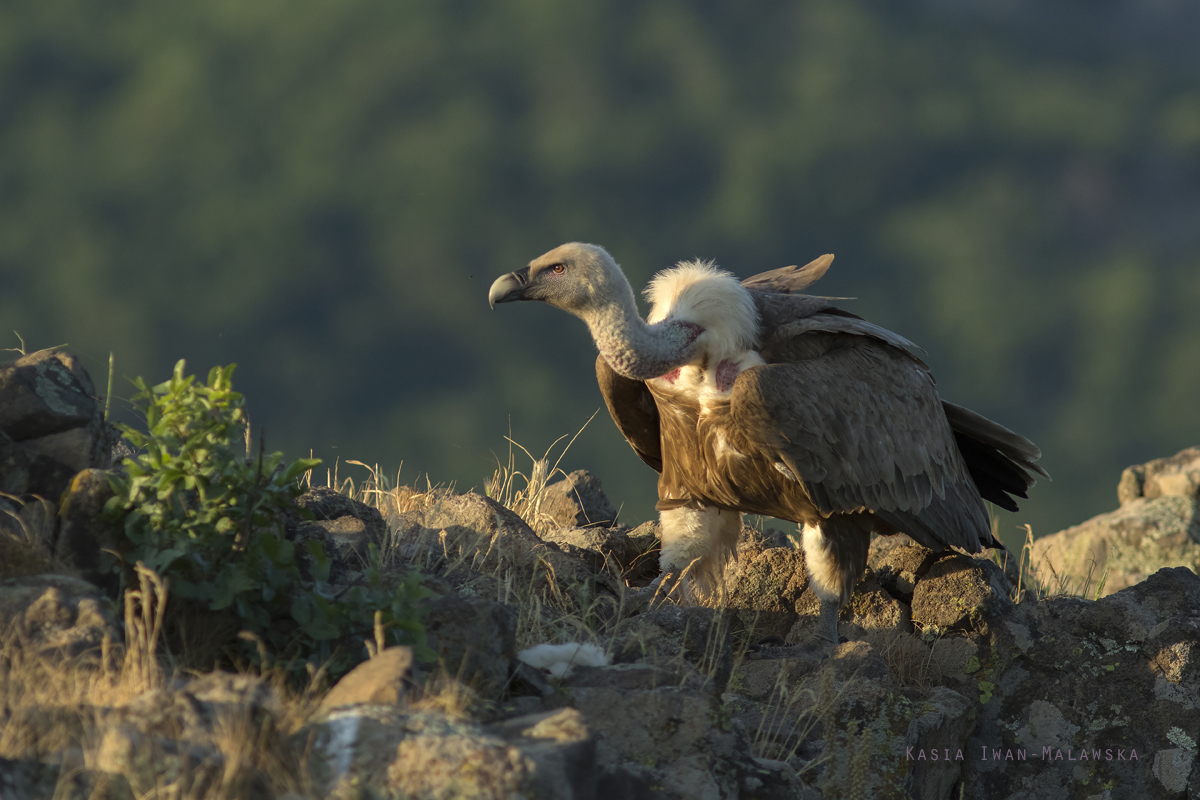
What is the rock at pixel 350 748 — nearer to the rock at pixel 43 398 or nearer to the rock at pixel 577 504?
the rock at pixel 43 398

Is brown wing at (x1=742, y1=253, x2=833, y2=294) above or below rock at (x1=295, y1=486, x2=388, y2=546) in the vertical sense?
above

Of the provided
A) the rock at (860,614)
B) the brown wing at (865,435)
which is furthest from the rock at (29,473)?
the rock at (860,614)

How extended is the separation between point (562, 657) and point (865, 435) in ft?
8.71

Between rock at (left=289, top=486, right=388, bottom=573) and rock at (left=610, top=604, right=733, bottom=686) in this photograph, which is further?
rock at (left=610, top=604, right=733, bottom=686)

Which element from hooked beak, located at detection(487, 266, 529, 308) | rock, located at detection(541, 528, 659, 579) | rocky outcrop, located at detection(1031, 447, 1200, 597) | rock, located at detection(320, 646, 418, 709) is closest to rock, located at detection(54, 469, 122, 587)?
rock, located at detection(320, 646, 418, 709)

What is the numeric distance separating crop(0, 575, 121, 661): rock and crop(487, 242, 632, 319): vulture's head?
2.79 m

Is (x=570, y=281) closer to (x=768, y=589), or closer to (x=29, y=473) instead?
(x=768, y=589)

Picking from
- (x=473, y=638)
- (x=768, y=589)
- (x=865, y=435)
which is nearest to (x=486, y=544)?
(x=768, y=589)

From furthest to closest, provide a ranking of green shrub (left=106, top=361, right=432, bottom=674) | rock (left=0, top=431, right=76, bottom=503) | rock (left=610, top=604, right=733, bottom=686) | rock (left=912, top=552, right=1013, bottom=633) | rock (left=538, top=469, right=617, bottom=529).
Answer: rock (left=538, top=469, right=617, bottom=529) < rock (left=912, top=552, right=1013, bottom=633) < rock (left=610, top=604, right=733, bottom=686) < rock (left=0, top=431, right=76, bottom=503) < green shrub (left=106, top=361, right=432, bottom=674)

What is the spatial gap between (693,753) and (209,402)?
197 centimetres

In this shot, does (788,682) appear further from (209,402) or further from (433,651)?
(209,402)

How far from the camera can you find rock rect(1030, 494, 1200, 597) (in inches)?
405

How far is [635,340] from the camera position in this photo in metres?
5.90

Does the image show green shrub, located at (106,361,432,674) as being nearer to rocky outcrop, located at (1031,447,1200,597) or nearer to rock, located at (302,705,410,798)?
rock, located at (302,705,410,798)
